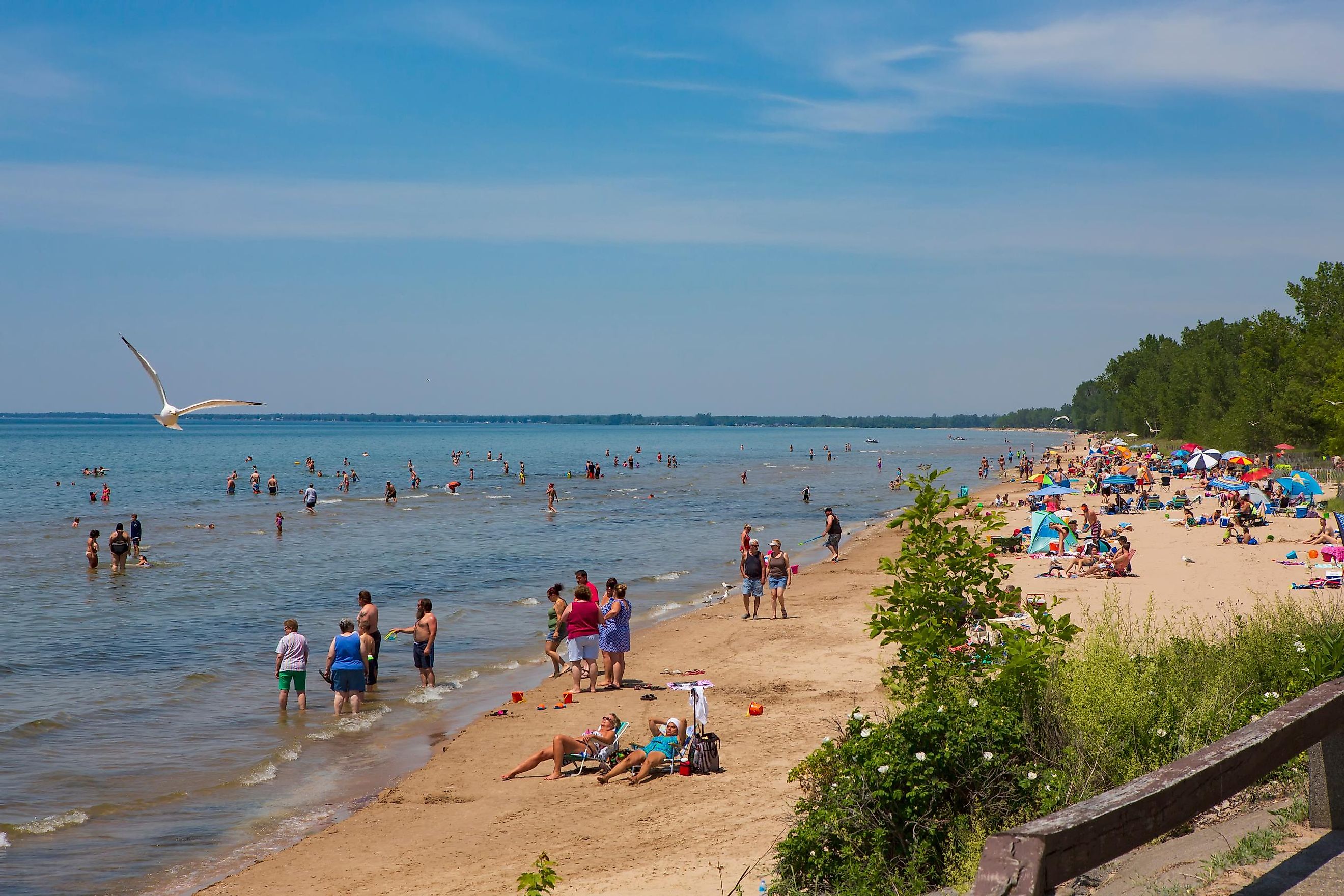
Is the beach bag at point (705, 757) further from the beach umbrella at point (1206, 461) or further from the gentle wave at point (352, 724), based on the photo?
the beach umbrella at point (1206, 461)

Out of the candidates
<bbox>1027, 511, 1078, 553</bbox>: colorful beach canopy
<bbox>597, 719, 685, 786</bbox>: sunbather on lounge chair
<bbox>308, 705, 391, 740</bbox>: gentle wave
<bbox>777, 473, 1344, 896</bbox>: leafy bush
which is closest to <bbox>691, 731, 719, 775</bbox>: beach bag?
<bbox>597, 719, 685, 786</bbox>: sunbather on lounge chair

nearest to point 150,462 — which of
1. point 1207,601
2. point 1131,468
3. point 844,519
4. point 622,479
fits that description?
point 622,479

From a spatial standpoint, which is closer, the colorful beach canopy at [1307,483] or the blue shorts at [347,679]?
the blue shorts at [347,679]

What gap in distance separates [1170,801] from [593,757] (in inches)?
336

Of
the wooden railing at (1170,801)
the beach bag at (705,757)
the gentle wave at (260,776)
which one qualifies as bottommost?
the gentle wave at (260,776)

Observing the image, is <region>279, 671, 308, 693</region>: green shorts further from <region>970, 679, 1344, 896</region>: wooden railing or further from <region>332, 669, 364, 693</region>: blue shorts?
<region>970, 679, 1344, 896</region>: wooden railing

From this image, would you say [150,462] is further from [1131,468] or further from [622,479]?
[1131,468]

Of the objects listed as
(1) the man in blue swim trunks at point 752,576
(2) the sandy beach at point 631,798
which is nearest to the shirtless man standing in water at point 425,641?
(2) the sandy beach at point 631,798

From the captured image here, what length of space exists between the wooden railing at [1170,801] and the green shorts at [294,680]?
13.4 metres

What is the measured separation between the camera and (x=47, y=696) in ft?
52.3

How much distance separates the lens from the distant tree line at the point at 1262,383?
53.4 meters

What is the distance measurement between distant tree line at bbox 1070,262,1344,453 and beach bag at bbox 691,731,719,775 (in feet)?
121

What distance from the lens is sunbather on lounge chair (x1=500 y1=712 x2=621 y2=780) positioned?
11336 millimetres

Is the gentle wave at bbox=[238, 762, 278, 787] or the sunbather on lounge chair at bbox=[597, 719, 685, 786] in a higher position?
the sunbather on lounge chair at bbox=[597, 719, 685, 786]
